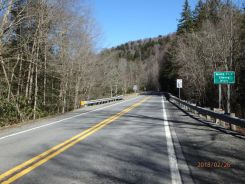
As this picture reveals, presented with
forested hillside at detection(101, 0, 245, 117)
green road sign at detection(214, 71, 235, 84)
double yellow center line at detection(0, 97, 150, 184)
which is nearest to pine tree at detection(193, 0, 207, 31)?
forested hillside at detection(101, 0, 245, 117)

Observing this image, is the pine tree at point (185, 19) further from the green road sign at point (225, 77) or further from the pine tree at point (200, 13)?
the green road sign at point (225, 77)

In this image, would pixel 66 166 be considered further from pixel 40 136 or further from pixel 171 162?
pixel 40 136

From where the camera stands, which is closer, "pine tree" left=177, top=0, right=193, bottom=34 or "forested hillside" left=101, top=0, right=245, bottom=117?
"forested hillside" left=101, top=0, right=245, bottom=117

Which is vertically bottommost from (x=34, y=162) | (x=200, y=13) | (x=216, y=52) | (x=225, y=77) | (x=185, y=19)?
(x=34, y=162)

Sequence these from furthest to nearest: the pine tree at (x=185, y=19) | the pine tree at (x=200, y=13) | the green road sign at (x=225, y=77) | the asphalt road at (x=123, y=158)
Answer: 1. the pine tree at (x=185, y=19)
2. the pine tree at (x=200, y=13)
3. the green road sign at (x=225, y=77)
4. the asphalt road at (x=123, y=158)

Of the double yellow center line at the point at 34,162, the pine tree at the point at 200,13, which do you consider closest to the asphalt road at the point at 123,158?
the double yellow center line at the point at 34,162

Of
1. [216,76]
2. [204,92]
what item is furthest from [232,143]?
[204,92]

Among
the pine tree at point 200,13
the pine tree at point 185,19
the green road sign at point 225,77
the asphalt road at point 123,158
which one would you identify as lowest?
the asphalt road at point 123,158

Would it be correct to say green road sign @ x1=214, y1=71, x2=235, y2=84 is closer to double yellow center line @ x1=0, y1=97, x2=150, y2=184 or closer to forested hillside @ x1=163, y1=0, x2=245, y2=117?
Answer: forested hillside @ x1=163, y1=0, x2=245, y2=117

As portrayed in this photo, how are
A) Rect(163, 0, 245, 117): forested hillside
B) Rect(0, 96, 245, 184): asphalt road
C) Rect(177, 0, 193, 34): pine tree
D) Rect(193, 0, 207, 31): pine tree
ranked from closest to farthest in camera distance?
1. Rect(0, 96, 245, 184): asphalt road
2. Rect(163, 0, 245, 117): forested hillside
3. Rect(193, 0, 207, 31): pine tree
4. Rect(177, 0, 193, 34): pine tree

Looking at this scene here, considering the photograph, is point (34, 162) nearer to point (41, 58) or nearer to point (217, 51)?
point (217, 51)

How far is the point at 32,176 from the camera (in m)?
6.52

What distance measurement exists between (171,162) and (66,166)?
2.33m

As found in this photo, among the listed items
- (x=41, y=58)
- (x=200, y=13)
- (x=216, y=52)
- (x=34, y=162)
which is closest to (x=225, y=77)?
(x=216, y=52)
